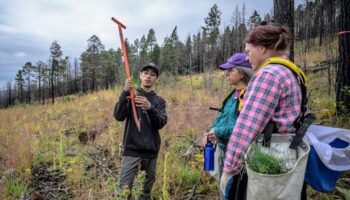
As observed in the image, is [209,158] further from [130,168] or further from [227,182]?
[130,168]

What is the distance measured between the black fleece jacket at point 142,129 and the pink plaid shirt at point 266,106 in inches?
64.0

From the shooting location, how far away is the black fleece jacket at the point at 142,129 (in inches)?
121

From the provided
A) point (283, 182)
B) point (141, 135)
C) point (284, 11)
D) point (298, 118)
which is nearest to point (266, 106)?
point (298, 118)

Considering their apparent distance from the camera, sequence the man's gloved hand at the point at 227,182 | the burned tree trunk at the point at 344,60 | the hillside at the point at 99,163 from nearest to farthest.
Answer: the man's gloved hand at the point at 227,182
the hillside at the point at 99,163
the burned tree trunk at the point at 344,60

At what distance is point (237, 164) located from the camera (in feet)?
5.34

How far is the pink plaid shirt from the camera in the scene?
1.54m

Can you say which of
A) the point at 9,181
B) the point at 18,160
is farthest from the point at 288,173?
the point at 18,160

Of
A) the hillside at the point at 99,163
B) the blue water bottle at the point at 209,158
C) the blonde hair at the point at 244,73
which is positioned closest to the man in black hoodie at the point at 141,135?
the hillside at the point at 99,163

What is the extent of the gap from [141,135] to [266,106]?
1.86m

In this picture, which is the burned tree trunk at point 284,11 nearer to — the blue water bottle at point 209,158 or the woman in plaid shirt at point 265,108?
the blue water bottle at point 209,158

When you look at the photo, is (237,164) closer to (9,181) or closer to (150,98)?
(150,98)

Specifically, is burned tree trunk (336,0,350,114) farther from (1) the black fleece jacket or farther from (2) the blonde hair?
(1) the black fleece jacket

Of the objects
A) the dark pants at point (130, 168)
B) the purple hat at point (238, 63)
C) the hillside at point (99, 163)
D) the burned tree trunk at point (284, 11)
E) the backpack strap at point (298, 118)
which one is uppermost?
the burned tree trunk at point (284, 11)

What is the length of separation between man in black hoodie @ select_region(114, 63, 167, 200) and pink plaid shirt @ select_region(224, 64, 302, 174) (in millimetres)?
1575
